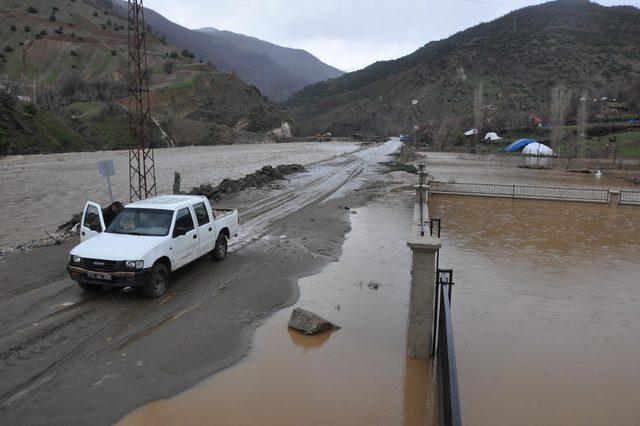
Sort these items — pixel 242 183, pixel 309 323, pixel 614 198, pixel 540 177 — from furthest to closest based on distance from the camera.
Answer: pixel 540 177, pixel 242 183, pixel 614 198, pixel 309 323

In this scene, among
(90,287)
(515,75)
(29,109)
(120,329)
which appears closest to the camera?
(120,329)

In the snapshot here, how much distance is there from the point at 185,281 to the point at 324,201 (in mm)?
15082

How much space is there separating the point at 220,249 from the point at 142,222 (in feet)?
8.45

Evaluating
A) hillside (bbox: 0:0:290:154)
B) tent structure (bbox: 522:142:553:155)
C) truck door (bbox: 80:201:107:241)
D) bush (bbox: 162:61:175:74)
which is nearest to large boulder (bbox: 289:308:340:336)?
truck door (bbox: 80:201:107:241)

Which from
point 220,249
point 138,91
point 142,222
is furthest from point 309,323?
point 138,91

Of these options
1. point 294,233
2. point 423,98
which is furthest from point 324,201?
point 423,98

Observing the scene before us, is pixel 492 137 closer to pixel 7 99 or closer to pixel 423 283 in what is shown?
pixel 7 99

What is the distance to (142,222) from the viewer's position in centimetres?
1109

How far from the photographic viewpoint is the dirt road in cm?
646

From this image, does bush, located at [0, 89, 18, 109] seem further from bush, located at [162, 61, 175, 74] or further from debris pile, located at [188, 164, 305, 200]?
bush, located at [162, 61, 175, 74]

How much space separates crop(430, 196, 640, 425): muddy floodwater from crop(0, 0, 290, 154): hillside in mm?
66521

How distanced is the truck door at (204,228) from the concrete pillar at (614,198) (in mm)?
21099

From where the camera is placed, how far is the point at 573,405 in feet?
23.3

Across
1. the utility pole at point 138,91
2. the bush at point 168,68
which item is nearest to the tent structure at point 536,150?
the utility pole at point 138,91
